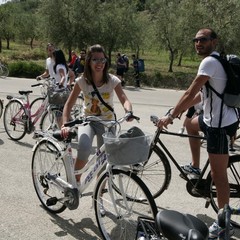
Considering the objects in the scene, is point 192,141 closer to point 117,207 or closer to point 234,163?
point 234,163

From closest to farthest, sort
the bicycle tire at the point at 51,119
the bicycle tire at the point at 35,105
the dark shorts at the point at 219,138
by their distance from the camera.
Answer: the dark shorts at the point at 219,138
the bicycle tire at the point at 51,119
the bicycle tire at the point at 35,105

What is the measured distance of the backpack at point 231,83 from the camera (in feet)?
11.0

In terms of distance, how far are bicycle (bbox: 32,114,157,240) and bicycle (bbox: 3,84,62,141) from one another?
2796 mm

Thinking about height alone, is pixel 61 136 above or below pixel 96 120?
below

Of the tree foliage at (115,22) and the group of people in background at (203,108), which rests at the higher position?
the tree foliage at (115,22)

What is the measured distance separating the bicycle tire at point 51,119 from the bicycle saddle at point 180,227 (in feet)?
17.5

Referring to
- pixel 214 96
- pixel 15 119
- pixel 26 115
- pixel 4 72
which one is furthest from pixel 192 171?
pixel 4 72

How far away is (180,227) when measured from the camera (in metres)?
1.86

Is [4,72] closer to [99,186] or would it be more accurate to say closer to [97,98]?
[97,98]

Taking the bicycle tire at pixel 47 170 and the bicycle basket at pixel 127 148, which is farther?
the bicycle tire at pixel 47 170

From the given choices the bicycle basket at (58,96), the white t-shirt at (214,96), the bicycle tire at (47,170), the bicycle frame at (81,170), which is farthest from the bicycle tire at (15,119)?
the white t-shirt at (214,96)

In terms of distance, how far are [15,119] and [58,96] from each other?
1.13 m

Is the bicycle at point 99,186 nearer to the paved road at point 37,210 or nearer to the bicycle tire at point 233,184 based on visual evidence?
the paved road at point 37,210

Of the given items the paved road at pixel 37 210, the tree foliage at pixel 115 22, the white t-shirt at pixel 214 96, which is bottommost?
the paved road at pixel 37 210
